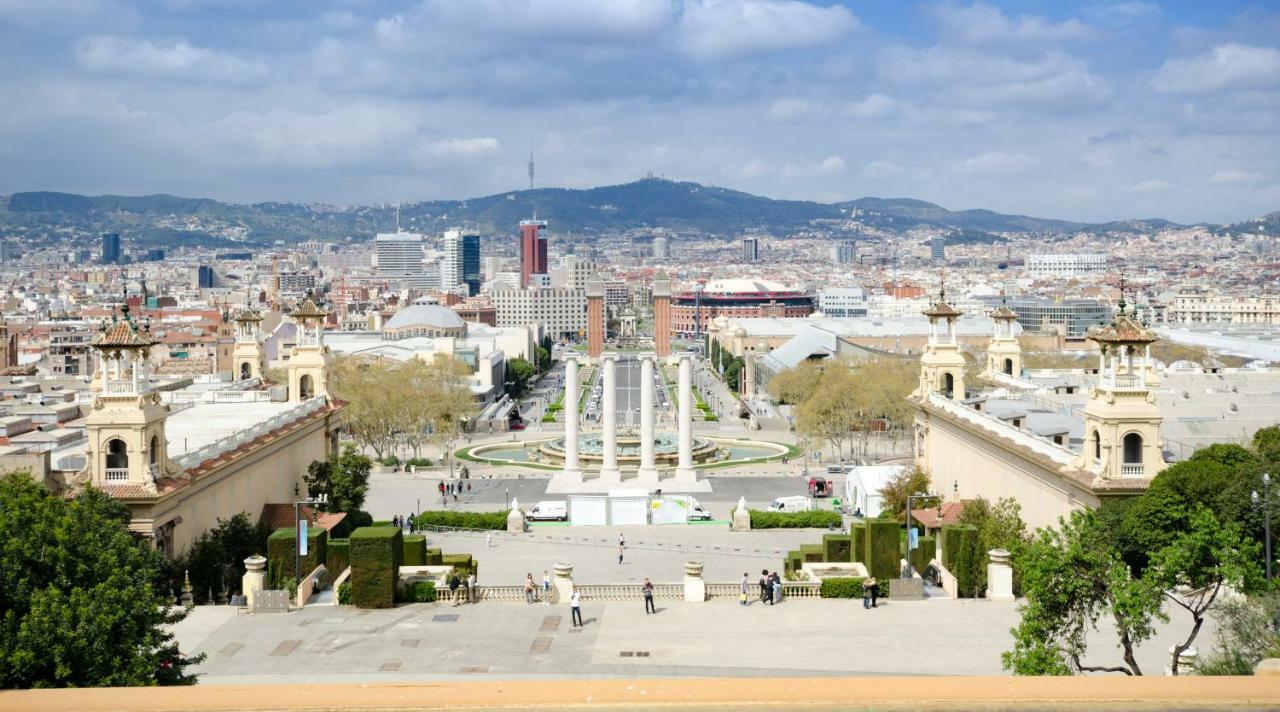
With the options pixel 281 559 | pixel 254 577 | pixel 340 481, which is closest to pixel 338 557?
pixel 281 559

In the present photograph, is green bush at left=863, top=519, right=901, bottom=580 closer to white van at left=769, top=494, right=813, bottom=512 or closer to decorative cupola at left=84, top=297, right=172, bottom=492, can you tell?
decorative cupola at left=84, top=297, right=172, bottom=492

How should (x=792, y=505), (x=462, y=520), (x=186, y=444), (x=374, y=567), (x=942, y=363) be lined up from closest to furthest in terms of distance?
(x=374, y=567), (x=186, y=444), (x=462, y=520), (x=942, y=363), (x=792, y=505)

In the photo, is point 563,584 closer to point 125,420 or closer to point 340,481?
point 125,420

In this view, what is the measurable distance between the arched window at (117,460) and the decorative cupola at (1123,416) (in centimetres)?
2507

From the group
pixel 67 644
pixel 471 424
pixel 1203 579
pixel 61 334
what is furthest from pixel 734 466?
pixel 61 334

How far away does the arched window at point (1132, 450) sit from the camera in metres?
34.3

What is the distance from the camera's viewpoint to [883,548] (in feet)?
119

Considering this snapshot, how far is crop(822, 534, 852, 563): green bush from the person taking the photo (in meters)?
40.0

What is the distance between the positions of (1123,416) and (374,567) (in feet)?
63.1

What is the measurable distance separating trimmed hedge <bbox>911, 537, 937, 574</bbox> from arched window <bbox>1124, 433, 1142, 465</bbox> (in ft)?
24.5

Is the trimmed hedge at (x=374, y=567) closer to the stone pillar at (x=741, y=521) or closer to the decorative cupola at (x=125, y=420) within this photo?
the decorative cupola at (x=125, y=420)

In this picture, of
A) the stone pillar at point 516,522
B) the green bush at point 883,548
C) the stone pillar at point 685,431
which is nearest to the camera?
the green bush at point 883,548

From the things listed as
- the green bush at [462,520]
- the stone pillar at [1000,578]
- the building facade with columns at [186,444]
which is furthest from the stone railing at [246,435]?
the stone pillar at [1000,578]

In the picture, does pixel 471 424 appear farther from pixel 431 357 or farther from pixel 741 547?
pixel 741 547
